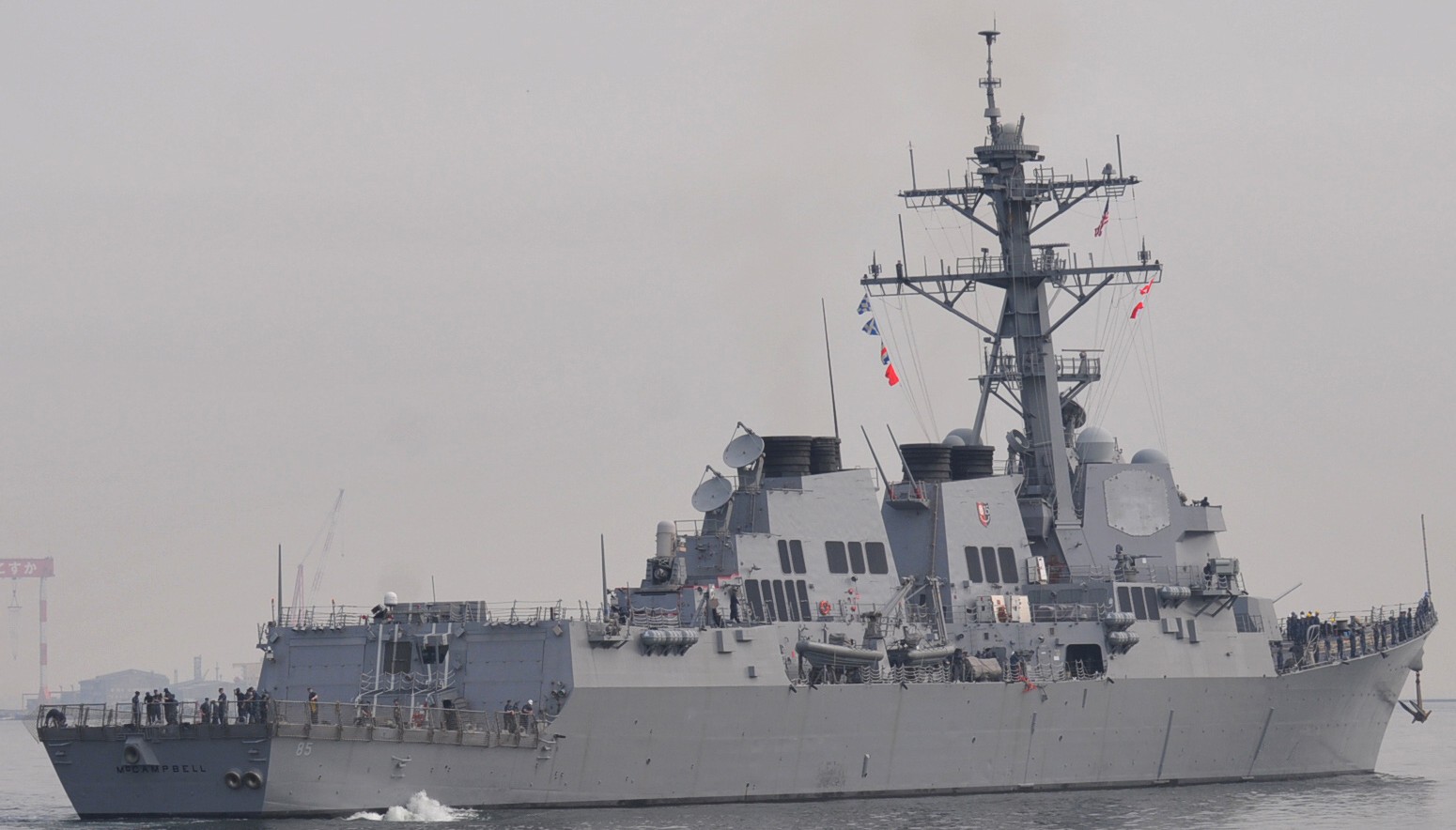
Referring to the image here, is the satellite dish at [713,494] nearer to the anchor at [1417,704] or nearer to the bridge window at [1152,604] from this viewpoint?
the bridge window at [1152,604]

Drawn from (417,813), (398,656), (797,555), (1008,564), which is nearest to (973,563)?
(1008,564)

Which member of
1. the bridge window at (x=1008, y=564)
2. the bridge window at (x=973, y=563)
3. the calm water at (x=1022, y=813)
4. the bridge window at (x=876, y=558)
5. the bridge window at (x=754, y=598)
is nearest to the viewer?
the calm water at (x=1022, y=813)

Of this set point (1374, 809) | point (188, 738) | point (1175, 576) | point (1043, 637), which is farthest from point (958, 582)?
point (188, 738)

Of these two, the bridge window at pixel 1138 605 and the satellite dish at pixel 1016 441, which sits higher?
the satellite dish at pixel 1016 441

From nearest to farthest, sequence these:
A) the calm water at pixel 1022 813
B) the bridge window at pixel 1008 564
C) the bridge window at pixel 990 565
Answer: the calm water at pixel 1022 813, the bridge window at pixel 990 565, the bridge window at pixel 1008 564

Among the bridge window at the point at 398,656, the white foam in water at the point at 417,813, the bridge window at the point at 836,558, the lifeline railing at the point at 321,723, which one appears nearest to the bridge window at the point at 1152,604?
the bridge window at the point at 836,558

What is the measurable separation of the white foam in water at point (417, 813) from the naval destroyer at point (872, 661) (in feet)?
0.53

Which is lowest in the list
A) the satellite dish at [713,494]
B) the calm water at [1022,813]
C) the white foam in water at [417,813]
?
the calm water at [1022,813]

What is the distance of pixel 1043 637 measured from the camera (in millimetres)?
40469

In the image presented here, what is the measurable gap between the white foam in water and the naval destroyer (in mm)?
162

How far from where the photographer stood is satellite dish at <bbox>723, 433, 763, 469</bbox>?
37.8 meters

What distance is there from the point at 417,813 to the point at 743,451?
30.8ft

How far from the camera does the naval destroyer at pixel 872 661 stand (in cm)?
3281

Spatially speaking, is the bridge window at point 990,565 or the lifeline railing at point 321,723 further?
the bridge window at point 990,565
